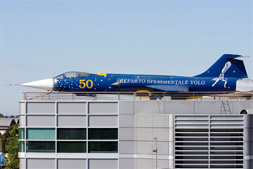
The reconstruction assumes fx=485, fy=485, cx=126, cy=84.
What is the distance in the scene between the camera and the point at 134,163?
96.1 feet

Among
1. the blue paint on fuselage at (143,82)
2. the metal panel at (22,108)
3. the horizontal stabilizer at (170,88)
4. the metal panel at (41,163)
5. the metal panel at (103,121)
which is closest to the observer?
the metal panel at (103,121)

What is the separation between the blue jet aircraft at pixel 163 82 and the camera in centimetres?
4553

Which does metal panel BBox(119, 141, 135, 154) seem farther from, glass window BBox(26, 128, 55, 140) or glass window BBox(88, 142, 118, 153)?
glass window BBox(26, 128, 55, 140)

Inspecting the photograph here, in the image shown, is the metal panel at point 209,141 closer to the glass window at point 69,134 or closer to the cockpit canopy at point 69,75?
the glass window at point 69,134

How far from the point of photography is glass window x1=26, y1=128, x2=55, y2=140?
2978 centimetres

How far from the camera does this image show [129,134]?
96.3 ft

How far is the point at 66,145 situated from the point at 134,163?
4.31m

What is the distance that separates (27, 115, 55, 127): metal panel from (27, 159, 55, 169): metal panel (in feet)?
7.08

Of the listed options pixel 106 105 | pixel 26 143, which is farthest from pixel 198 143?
pixel 26 143

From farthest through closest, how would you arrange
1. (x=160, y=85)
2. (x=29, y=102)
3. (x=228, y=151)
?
1. (x=160, y=85)
2. (x=29, y=102)
3. (x=228, y=151)

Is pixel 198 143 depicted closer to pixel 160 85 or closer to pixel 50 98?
pixel 50 98

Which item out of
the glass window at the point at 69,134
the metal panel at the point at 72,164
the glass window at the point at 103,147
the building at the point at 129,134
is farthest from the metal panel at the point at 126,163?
the glass window at the point at 69,134

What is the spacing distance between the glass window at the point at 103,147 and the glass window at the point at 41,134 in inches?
95.6

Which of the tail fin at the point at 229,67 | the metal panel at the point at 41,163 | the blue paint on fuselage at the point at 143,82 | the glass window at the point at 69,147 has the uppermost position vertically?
the tail fin at the point at 229,67
